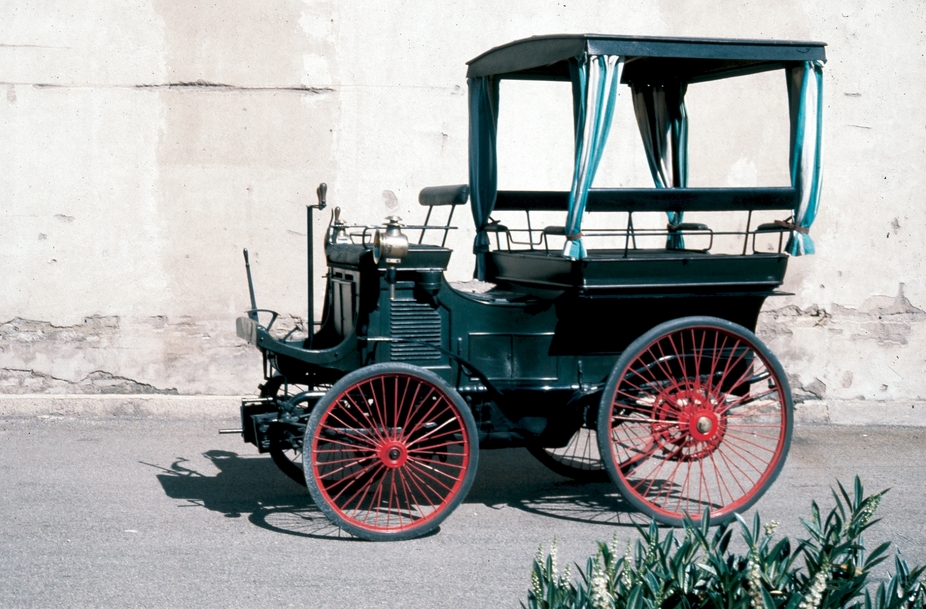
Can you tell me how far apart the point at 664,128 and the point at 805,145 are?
4.20ft

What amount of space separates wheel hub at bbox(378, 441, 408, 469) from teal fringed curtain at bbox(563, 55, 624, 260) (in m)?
1.16

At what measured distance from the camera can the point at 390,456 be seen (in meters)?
4.56

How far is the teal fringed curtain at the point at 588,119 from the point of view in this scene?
4.55 meters

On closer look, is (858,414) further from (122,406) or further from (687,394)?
(122,406)

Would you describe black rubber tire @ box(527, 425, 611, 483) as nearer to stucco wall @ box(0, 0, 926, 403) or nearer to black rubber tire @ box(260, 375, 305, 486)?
black rubber tire @ box(260, 375, 305, 486)

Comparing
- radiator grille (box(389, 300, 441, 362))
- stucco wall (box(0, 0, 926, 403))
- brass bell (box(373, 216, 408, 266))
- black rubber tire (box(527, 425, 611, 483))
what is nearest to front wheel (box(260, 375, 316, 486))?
radiator grille (box(389, 300, 441, 362))

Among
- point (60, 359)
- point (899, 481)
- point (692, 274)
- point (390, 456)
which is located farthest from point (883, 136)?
point (60, 359)

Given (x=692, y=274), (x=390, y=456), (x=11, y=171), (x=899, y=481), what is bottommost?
(x=899, y=481)

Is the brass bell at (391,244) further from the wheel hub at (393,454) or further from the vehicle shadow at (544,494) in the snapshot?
the vehicle shadow at (544,494)

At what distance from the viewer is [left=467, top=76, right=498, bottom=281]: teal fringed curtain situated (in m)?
5.54

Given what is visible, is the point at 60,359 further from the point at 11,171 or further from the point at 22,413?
the point at 11,171

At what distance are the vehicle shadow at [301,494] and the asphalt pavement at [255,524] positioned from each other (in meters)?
0.01

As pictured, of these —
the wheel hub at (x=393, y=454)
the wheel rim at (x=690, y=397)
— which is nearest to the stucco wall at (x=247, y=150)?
the wheel rim at (x=690, y=397)

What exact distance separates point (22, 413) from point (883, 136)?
648 centimetres
